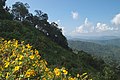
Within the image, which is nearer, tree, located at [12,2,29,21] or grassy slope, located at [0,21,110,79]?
grassy slope, located at [0,21,110,79]

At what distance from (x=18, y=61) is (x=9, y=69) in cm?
46

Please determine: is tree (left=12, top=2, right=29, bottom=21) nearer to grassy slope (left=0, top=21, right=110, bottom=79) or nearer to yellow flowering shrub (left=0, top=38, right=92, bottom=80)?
grassy slope (left=0, top=21, right=110, bottom=79)

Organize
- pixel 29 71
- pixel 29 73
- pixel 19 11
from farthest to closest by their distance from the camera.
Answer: pixel 19 11 → pixel 29 71 → pixel 29 73

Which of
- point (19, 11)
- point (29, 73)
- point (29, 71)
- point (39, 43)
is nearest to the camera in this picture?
point (29, 73)

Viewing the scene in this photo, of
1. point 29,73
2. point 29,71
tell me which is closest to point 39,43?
point 29,71

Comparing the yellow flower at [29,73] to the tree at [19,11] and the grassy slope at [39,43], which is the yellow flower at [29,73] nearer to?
the grassy slope at [39,43]

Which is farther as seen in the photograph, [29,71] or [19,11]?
[19,11]

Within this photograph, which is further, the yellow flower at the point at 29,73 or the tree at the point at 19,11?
the tree at the point at 19,11

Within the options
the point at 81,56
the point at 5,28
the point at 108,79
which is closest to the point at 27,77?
the point at 5,28

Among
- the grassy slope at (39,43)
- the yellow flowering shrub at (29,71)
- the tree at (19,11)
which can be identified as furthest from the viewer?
the tree at (19,11)

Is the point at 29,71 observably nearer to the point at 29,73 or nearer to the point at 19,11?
the point at 29,73

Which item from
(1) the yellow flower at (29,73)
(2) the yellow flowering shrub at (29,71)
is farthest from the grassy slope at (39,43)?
(1) the yellow flower at (29,73)

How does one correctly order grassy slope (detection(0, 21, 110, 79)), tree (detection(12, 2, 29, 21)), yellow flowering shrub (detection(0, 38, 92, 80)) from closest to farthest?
yellow flowering shrub (detection(0, 38, 92, 80)) → grassy slope (detection(0, 21, 110, 79)) → tree (detection(12, 2, 29, 21))

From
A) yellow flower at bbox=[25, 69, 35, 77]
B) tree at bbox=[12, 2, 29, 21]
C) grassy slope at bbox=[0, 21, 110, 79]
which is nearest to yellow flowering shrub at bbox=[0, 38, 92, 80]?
yellow flower at bbox=[25, 69, 35, 77]
